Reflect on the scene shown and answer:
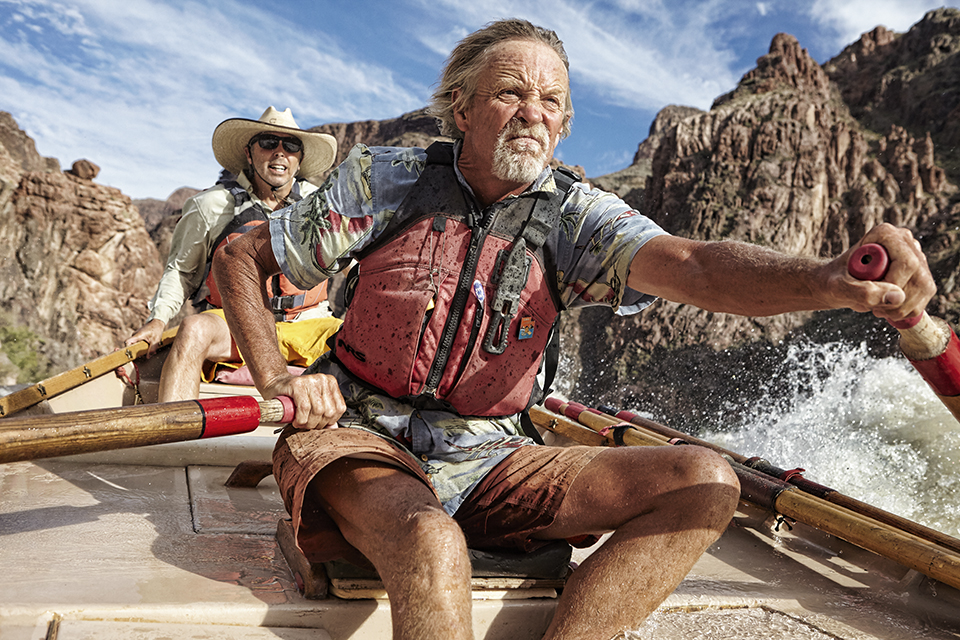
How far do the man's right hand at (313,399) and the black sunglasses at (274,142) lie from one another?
3.26 m

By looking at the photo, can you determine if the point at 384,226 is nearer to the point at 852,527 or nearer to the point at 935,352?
the point at 935,352

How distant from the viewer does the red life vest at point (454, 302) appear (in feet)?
5.98

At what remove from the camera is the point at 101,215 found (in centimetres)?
4075

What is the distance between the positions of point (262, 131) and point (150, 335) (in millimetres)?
1551

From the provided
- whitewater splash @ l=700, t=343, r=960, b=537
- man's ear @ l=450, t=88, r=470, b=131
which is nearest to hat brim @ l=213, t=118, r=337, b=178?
man's ear @ l=450, t=88, r=470, b=131

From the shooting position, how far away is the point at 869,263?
1223 mm

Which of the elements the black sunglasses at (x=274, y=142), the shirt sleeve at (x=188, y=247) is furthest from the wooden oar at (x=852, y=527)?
the black sunglasses at (x=274, y=142)

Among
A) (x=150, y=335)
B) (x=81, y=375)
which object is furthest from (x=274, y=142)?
(x=81, y=375)

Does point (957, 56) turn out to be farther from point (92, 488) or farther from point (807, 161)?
point (92, 488)

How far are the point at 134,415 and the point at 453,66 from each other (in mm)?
1357

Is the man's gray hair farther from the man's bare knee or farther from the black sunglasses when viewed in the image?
the black sunglasses

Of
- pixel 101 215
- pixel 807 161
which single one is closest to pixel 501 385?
pixel 101 215

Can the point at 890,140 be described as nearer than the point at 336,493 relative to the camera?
No

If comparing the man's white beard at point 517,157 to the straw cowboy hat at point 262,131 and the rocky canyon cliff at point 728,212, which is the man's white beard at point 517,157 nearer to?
the straw cowboy hat at point 262,131
